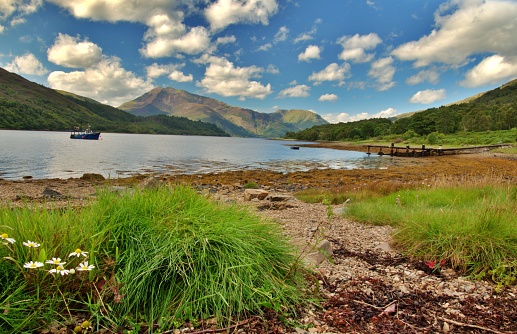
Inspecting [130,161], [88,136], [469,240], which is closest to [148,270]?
[469,240]

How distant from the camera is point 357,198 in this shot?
45.4 ft

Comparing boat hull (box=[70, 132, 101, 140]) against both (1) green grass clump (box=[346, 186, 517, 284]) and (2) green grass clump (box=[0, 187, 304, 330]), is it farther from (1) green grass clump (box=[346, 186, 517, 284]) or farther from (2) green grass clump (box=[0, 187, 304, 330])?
(1) green grass clump (box=[346, 186, 517, 284])

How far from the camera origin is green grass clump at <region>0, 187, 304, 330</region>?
9.26 ft

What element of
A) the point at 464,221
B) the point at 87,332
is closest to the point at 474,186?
the point at 464,221

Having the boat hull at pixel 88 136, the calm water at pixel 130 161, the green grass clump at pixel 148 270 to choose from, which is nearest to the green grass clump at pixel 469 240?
the green grass clump at pixel 148 270

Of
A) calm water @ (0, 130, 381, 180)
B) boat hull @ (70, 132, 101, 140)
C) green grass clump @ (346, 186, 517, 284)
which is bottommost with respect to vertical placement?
calm water @ (0, 130, 381, 180)

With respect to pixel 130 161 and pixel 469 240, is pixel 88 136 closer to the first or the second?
pixel 130 161

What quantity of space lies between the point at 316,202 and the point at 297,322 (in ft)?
38.4

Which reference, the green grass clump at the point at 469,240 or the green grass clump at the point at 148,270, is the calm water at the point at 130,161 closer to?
the green grass clump at the point at 148,270

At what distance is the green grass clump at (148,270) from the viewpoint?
2.82 meters

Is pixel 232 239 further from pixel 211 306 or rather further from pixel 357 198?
pixel 357 198

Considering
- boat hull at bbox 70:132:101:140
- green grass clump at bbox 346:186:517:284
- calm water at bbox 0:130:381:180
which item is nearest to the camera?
green grass clump at bbox 346:186:517:284

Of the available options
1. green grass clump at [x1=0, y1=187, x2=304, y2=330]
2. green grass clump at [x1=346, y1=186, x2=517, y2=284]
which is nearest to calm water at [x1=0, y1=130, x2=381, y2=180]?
green grass clump at [x1=0, y1=187, x2=304, y2=330]

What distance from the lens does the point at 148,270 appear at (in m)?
3.04
